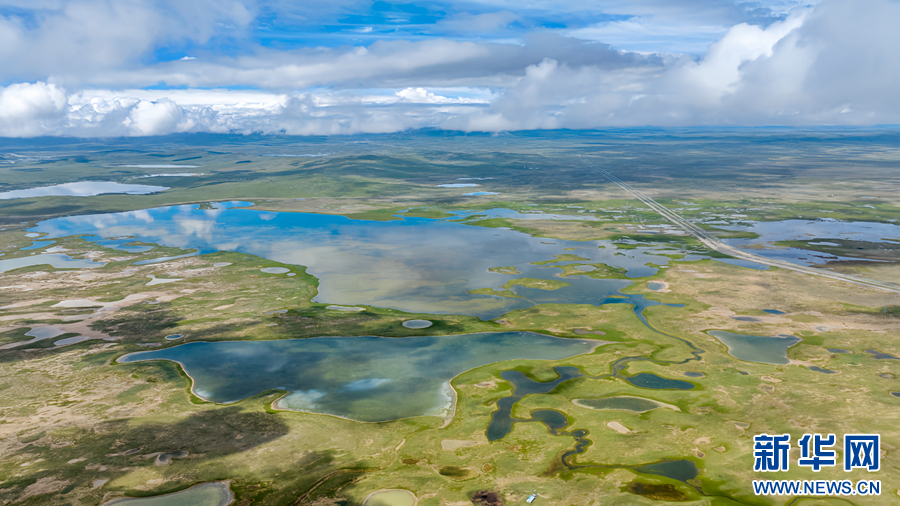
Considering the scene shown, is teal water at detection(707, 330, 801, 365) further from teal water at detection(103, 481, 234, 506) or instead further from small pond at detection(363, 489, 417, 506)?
teal water at detection(103, 481, 234, 506)

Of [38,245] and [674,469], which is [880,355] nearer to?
[674,469]

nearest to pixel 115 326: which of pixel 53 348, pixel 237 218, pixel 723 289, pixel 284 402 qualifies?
pixel 53 348

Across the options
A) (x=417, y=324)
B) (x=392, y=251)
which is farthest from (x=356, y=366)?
(x=392, y=251)

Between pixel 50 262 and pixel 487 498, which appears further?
pixel 50 262

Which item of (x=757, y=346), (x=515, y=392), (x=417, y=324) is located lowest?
(x=757, y=346)

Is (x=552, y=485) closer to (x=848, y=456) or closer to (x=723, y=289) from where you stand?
(x=848, y=456)

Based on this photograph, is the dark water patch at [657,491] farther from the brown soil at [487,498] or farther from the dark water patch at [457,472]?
the dark water patch at [457,472]

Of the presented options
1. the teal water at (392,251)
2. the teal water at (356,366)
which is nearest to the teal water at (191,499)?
the teal water at (356,366)
